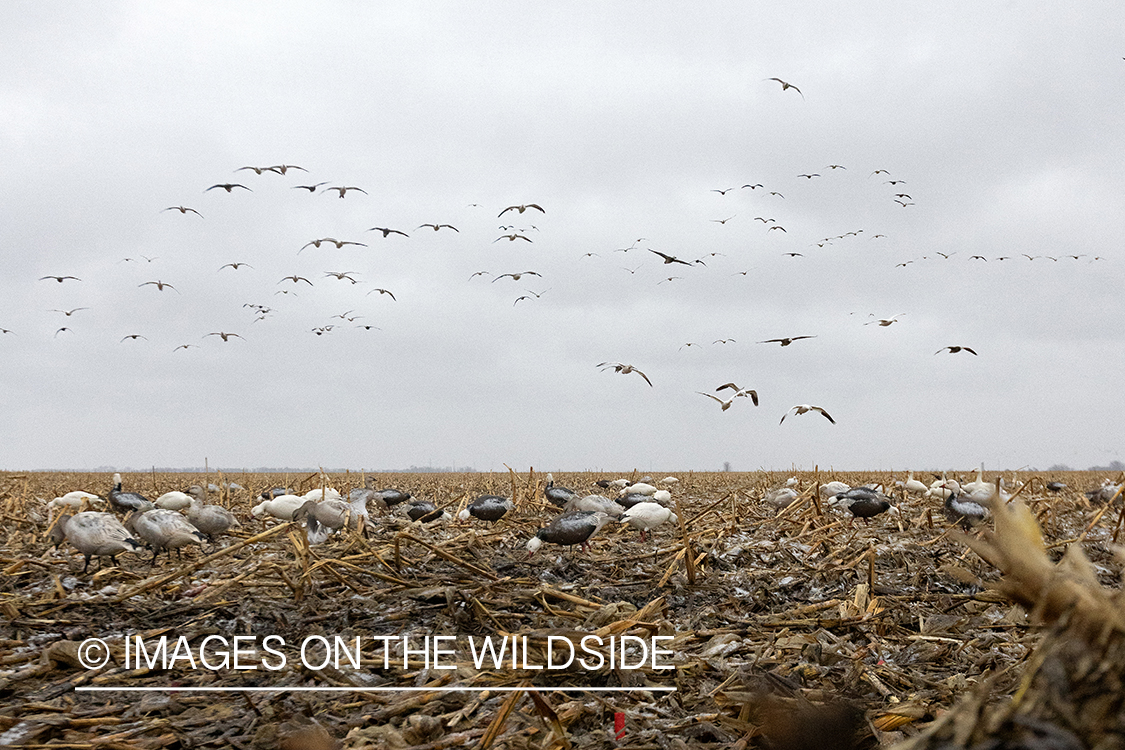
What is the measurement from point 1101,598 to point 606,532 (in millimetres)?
7546

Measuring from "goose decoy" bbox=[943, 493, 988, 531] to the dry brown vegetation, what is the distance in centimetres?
29

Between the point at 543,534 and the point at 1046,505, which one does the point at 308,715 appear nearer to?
the point at 543,534

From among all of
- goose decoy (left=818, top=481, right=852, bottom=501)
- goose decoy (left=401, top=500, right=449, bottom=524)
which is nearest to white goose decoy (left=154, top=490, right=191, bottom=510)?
goose decoy (left=401, top=500, right=449, bottom=524)

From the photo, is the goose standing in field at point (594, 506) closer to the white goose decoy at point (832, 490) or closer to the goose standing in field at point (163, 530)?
the goose standing in field at point (163, 530)

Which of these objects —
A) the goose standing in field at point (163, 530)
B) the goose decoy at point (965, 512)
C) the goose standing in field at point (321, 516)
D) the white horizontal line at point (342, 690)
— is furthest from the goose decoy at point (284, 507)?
the goose decoy at point (965, 512)

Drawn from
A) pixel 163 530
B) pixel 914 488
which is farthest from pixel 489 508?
pixel 914 488

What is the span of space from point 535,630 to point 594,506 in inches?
152

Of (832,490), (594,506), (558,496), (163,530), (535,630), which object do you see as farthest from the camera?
(832,490)

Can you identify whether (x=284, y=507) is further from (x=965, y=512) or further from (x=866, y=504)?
(x=965, y=512)

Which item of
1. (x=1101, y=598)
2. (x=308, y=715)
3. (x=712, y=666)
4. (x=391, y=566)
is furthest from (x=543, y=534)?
(x=1101, y=598)

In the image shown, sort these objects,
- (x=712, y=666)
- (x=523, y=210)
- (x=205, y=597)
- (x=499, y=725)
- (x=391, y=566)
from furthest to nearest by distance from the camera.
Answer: (x=523, y=210) < (x=391, y=566) < (x=205, y=597) < (x=712, y=666) < (x=499, y=725)

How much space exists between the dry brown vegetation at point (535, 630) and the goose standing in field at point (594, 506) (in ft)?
1.05

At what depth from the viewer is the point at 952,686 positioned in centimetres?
343
